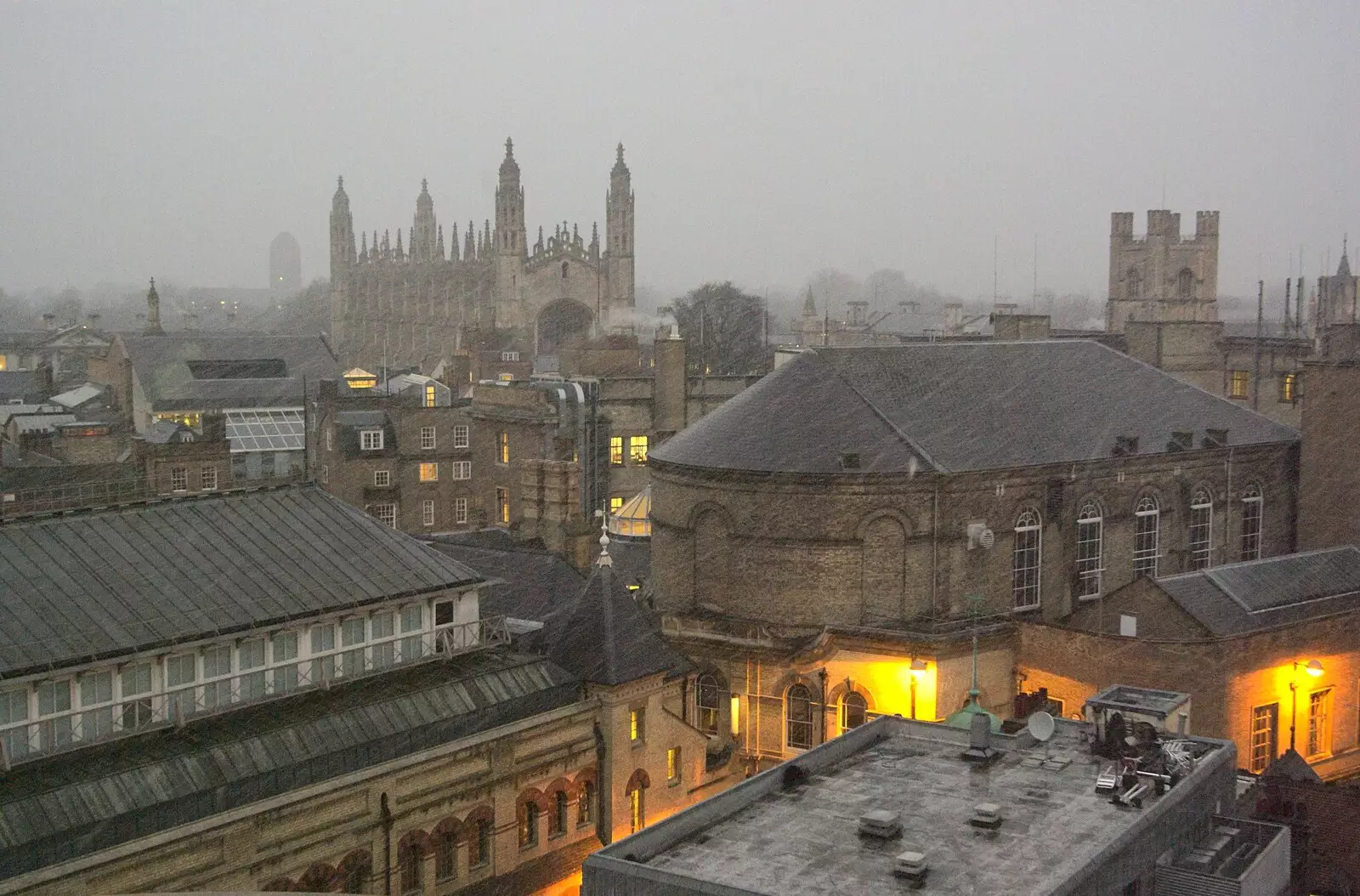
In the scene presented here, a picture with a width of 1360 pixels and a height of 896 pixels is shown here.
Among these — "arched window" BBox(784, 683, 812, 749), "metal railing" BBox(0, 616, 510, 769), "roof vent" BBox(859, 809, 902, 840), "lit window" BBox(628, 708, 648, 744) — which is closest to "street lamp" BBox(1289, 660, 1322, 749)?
"arched window" BBox(784, 683, 812, 749)

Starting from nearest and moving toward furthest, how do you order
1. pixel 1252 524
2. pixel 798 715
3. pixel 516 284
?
pixel 798 715 → pixel 1252 524 → pixel 516 284

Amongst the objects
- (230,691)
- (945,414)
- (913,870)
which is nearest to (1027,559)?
(945,414)

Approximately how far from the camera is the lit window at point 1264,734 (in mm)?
42281

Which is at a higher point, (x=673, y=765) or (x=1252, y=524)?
(x=1252, y=524)

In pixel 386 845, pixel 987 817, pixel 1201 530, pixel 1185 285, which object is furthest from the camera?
pixel 1185 285

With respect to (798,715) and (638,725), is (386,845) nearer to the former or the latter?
(638,725)

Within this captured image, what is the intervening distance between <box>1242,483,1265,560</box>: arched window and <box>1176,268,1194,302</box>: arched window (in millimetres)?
67779

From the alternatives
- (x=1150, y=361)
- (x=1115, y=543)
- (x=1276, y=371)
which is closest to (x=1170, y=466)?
(x=1115, y=543)

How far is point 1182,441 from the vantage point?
4916cm

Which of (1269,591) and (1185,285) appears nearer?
(1269,591)

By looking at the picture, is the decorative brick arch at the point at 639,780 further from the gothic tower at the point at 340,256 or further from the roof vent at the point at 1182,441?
the gothic tower at the point at 340,256

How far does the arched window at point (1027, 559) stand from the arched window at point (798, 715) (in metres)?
7.03

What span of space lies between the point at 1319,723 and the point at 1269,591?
12.8ft

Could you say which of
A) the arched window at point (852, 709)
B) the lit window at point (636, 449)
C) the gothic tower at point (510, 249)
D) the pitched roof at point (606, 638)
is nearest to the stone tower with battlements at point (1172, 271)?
the gothic tower at point (510, 249)
